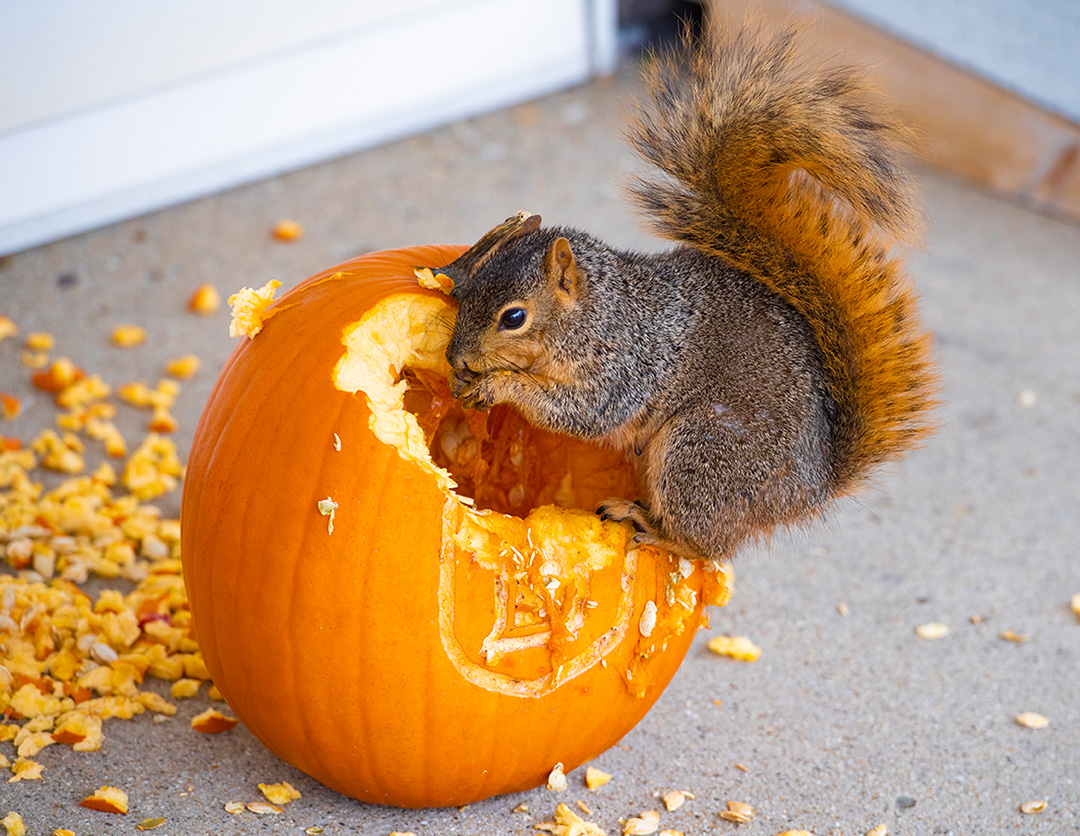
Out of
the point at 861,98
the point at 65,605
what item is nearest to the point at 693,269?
the point at 861,98

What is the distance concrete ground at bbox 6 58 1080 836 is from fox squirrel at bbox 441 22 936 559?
0.95ft

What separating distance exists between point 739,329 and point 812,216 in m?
0.20

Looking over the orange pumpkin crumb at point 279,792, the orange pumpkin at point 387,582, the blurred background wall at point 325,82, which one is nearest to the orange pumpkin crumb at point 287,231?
the blurred background wall at point 325,82

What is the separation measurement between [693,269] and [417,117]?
107 inches

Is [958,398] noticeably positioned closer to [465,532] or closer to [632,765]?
[632,765]

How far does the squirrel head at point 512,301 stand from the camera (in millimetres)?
1484

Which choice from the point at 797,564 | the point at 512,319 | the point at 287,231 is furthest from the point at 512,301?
the point at 287,231

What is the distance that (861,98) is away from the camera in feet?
5.16

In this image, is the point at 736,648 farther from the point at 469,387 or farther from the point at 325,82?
the point at 325,82

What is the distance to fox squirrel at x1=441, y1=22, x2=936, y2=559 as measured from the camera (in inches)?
60.6

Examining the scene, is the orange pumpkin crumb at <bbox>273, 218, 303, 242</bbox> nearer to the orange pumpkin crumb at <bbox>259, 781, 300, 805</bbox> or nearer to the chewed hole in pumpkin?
the chewed hole in pumpkin

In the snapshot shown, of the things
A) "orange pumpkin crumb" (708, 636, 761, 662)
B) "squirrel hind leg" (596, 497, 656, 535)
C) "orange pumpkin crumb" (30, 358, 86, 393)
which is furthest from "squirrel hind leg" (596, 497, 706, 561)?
"orange pumpkin crumb" (30, 358, 86, 393)

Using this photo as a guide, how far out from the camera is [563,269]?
60.4 inches

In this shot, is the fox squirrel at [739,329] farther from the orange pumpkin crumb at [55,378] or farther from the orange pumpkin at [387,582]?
the orange pumpkin crumb at [55,378]
